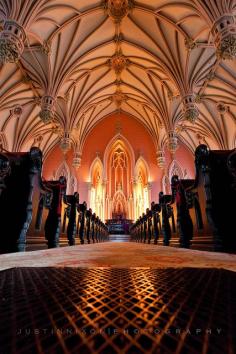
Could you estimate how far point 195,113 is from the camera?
8961 millimetres

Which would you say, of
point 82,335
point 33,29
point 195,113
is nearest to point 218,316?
point 82,335

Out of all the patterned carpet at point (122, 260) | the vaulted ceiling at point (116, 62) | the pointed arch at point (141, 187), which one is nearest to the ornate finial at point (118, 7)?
the vaulted ceiling at point (116, 62)

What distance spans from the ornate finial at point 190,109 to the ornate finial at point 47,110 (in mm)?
6176

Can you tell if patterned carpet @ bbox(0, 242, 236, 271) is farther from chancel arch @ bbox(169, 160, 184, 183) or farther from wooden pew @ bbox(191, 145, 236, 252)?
chancel arch @ bbox(169, 160, 184, 183)

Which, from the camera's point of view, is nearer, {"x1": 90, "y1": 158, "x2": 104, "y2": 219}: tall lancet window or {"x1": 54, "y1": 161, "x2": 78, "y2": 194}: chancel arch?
{"x1": 54, "y1": 161, "x2": 78, "y2": 194}: chancel arch

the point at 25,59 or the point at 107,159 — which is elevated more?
the point at 25,59

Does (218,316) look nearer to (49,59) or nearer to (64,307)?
(64,307)

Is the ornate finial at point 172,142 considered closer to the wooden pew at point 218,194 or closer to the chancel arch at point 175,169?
the chancel arch at point 175,169

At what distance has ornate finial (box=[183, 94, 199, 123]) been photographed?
8.94m

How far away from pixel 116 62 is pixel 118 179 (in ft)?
30.2

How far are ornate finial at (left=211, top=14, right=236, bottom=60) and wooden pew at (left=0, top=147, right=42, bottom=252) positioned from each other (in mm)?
6541

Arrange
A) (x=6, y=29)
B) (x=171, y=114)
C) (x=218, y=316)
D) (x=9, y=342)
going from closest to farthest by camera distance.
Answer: (x=9, y=342)
(x=218, y=316)
(x=6, y=29)
(x=171, y=114)

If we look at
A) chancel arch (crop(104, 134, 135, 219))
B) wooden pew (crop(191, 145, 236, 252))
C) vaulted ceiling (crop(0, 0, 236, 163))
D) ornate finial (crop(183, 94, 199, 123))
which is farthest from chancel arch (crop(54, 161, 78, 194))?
wooden pew (crop(191, 145, 236, 252))

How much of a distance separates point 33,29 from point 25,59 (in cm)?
190
